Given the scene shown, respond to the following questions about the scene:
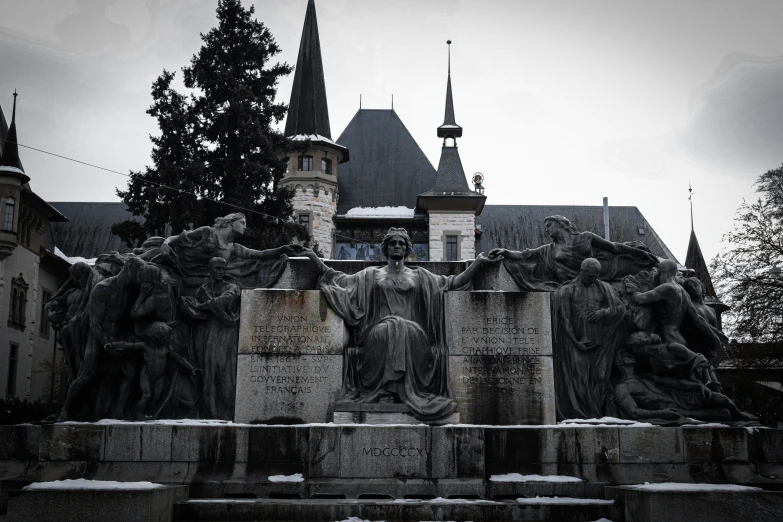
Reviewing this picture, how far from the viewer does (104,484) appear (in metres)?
10.1

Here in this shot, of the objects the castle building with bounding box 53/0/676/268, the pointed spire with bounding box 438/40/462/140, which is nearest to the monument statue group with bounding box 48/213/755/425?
the castle building with bounding box 53/0/676/268

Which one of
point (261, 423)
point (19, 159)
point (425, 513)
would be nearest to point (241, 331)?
point (261, 423)

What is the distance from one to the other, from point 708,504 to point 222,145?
2943cm

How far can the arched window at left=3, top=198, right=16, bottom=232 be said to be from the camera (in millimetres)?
44906

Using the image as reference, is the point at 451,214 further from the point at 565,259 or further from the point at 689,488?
the point at 689,488

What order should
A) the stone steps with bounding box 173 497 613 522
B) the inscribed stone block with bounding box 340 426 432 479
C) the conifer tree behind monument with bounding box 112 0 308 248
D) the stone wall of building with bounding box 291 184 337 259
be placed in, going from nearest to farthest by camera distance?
the stone steps with bounding box 173 497 613 522 < the inscribed stone block with bounding box 340 426 432 479 < the conifer tree behind monument with bounding box 112 0 308 248 < the stone wall of building with bounding box 291 184 337 259

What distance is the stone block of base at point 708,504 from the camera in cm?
968

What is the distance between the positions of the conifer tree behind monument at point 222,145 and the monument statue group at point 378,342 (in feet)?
64.5

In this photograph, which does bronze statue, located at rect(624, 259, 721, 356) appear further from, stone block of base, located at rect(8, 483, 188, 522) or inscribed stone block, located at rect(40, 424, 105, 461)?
inscribed stone block, located at rect(40, 424, 105, 461)

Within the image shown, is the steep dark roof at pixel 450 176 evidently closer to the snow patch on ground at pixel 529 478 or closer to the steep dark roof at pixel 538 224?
the steep dark roof at pixel 538 224

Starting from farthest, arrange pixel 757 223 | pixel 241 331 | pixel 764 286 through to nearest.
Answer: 1. pixel 757 223
2. pixel 764 286
3. pixel 241 331

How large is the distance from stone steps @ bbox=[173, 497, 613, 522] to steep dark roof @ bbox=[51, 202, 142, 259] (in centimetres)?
5553

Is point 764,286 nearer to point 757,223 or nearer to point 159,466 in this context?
point 757,223

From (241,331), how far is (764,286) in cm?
2636
